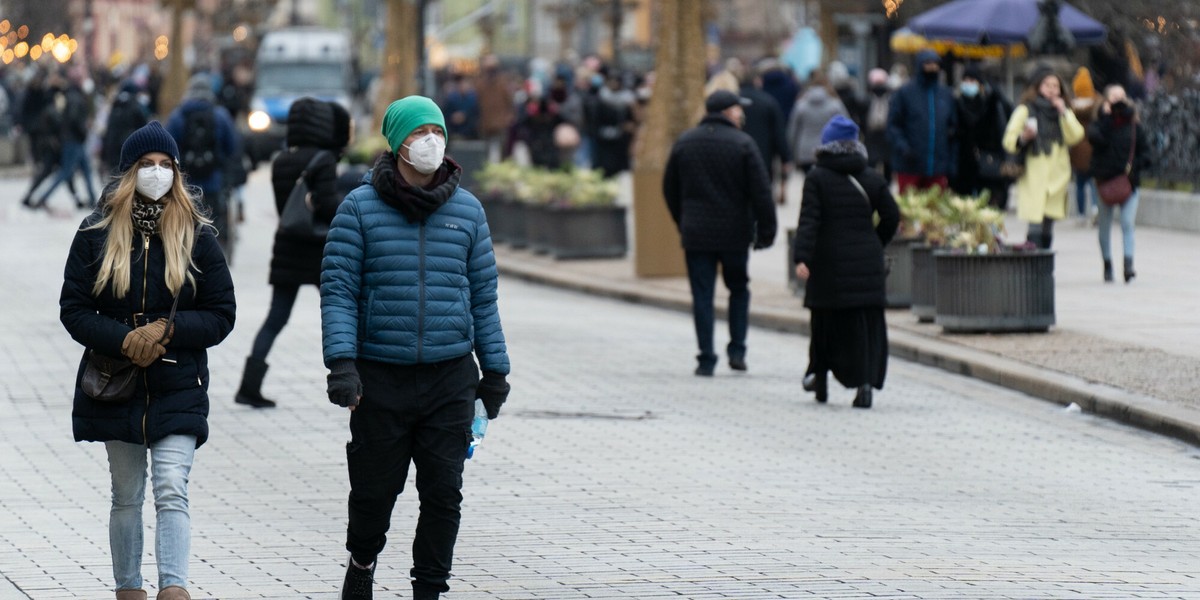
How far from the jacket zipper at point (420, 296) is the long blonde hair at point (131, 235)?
66cm

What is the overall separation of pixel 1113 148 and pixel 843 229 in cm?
626

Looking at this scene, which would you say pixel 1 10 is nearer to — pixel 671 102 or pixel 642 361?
pixel 671 102

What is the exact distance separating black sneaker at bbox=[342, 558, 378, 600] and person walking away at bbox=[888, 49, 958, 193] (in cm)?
1314

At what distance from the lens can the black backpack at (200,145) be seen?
19.6m

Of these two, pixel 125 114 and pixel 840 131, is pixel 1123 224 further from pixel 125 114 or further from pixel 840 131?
pixel 125 114

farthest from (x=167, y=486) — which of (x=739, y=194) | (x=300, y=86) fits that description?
(x=300, y=86)

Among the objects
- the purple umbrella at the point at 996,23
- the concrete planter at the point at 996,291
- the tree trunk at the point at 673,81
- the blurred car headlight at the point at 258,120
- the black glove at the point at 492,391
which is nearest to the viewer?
the black glove at the point at 492,391

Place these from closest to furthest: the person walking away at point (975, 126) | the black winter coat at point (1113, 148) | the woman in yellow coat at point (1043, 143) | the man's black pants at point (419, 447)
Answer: the man's black pants at point (419, 447), the woman in yellow coat at point (1043, 143), the black winter coat at point (1113, 148), the person walking away at point (975, 126)

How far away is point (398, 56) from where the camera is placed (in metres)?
35.0

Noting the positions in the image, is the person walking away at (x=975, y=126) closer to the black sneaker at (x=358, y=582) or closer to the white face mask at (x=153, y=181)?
the black sneaker at (x=358, y=582)

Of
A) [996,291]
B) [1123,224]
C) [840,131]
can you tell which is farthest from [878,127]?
[840,131]

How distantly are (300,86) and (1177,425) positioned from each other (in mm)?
38246

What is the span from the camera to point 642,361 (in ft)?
47.8

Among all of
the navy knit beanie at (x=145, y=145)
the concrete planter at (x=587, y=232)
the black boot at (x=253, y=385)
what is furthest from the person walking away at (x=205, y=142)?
the navy knit beanie at (x=145, y=145)
